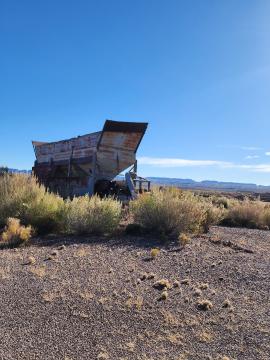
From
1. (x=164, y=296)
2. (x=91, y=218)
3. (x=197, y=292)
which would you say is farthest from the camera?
(x=91, y=218)

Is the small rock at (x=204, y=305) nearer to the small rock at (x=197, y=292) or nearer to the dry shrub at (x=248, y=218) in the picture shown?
the small rock at (x=197, y=292)

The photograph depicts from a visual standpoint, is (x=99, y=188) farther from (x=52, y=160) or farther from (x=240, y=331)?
(x=240, y=331)

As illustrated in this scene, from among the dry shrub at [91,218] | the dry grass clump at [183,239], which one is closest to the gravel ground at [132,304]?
the dry grass clump at [183,239]

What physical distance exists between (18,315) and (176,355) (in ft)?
6.93

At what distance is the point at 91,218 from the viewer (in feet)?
33.9

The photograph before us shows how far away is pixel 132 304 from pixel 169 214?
14.5 ft

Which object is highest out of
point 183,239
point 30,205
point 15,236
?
point 30,205

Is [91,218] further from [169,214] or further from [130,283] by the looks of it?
[130,283]

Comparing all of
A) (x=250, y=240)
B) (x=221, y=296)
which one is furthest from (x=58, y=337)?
(x=250, y=240)

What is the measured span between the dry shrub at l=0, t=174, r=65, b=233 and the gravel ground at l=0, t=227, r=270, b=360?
220 centimetres

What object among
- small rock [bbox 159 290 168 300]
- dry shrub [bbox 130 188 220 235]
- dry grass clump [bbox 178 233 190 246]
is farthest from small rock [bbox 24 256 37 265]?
dry shrub [bbox 130 188 220 235]

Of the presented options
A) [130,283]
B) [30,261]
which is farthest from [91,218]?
[130,283]

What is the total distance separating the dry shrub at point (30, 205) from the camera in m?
11.0

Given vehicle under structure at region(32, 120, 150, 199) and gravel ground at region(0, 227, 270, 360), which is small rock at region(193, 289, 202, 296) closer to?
gravel ground at region(0, 227, 270, 360)
